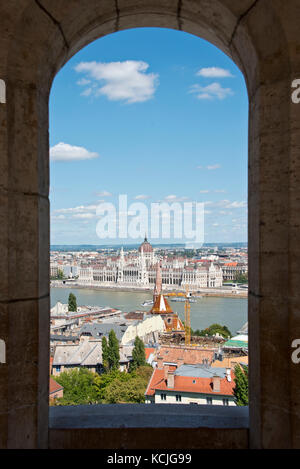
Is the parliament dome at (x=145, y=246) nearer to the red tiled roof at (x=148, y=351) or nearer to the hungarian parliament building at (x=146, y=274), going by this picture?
the hungarian parliament building at (x=146, y=274)

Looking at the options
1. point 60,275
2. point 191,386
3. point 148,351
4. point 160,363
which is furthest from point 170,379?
point 60,275

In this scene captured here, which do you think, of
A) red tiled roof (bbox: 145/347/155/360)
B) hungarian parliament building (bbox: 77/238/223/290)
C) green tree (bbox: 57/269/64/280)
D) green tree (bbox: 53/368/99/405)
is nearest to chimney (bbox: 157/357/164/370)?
green tree (bbox: 53/368/99/405)

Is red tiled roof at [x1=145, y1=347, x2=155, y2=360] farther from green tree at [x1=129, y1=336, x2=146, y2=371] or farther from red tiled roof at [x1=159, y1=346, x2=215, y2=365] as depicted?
green tree at [x1=129, y1=336, x2=146, y2=371]

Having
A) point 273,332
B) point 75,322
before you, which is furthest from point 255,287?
point 75,322

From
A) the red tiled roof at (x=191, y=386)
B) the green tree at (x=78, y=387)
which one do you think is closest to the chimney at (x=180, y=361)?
the green tree at (x=78, y=387)
